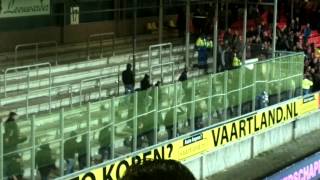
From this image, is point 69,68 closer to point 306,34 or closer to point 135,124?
point 135,124

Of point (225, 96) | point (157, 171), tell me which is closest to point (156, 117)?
point (225, 96)

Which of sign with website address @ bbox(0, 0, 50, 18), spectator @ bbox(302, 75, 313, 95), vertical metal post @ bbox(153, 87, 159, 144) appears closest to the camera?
vertical metal post @ bbox(153, 87, 159, 144)

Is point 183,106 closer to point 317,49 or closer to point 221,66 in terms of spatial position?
point 221,66

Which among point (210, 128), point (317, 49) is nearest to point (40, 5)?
point (210, 128)

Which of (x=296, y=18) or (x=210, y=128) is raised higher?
(x=296, y=18)

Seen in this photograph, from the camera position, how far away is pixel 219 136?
52.8 ft

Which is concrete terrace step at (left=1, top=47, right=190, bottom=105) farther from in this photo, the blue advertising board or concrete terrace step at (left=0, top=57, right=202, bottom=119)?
the blue advertising board

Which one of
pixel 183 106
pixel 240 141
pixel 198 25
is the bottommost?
pixel 240 141

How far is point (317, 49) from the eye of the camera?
26.2 metres

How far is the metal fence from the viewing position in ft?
36.0

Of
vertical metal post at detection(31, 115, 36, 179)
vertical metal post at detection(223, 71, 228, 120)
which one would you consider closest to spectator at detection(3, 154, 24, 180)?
vertical metal post at detection(31, 115, 36, 179)

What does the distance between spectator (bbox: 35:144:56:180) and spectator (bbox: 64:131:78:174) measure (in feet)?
1.15

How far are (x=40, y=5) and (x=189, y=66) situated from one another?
5.23 meters

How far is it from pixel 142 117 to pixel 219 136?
10.2ft
